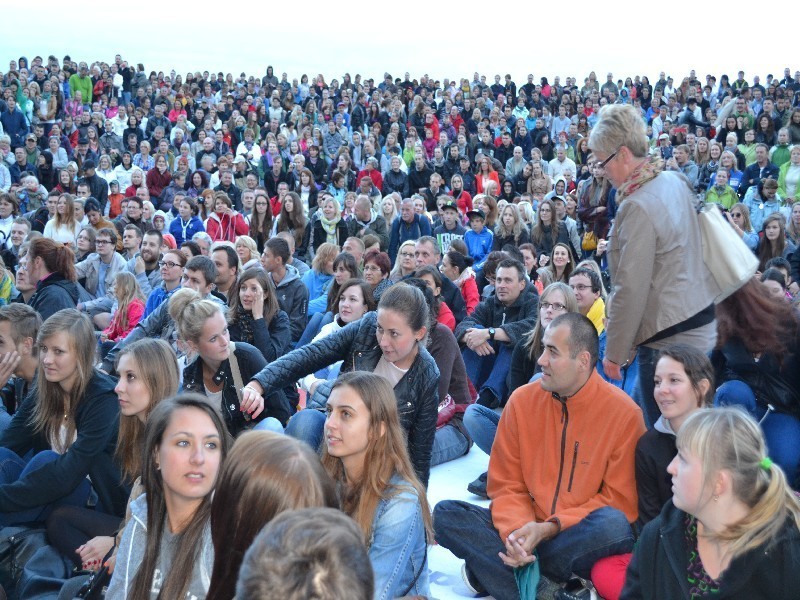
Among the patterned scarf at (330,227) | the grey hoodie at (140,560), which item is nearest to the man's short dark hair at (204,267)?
the grey hoodie at (140,560)

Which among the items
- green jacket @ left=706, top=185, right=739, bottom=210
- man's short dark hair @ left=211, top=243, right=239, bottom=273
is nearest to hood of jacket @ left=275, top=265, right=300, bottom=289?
man's short dark hair @ left=211, top=243, right=239, bottom=273

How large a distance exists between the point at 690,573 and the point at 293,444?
1.36m

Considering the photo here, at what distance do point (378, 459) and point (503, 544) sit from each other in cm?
87

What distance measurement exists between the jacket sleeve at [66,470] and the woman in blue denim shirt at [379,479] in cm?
123

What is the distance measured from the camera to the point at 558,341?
3.51m

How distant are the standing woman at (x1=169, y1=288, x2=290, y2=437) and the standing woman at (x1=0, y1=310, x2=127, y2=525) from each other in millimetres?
508

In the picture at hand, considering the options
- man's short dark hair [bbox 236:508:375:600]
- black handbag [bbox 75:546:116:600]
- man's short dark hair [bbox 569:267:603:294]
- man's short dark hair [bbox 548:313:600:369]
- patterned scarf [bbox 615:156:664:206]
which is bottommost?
black handbag [bbox 75:546:116:600]

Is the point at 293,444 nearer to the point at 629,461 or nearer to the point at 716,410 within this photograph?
the point at 716,410

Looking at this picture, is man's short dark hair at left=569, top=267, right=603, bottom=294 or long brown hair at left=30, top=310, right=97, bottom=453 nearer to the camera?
long brown hair at left=30, top=310, right=97, bottom=453

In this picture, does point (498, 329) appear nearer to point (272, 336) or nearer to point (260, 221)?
point (272, 336)

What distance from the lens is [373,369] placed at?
390 cm

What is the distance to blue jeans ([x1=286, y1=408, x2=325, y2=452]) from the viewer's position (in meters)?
4.01

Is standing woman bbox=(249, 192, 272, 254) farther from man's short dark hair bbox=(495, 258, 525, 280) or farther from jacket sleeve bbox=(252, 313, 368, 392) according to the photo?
jacket sleeve bbox=(252, 313, 368, 392)

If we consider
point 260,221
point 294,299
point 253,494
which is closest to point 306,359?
point 253,494
